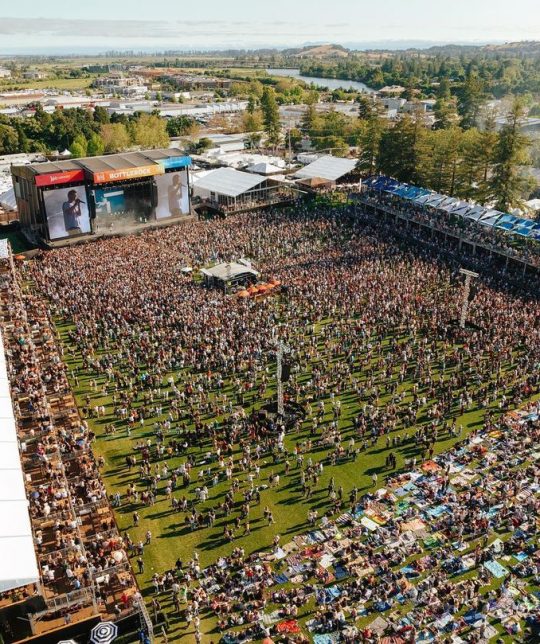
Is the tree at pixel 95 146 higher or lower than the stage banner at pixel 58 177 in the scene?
lower

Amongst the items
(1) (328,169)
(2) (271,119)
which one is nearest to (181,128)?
(2) (271,119)

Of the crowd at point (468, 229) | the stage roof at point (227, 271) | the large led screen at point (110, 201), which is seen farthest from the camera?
the large led screen at point (110, 201)

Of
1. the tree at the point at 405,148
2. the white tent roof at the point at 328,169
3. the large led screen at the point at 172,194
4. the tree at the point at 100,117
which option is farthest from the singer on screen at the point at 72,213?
the tree at the point at 100,117

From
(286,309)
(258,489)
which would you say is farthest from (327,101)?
(258,489)

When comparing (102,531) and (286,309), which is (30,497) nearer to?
(102,531)


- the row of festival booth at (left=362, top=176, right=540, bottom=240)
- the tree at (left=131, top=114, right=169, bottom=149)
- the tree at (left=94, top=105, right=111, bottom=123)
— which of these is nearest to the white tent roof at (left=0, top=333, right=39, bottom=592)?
the row of festival booth at (left=362, top=176, right=540, bottom=240)

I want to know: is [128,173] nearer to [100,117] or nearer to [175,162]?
[175,162]

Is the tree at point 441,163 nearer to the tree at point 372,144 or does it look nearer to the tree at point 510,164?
the tree at point 510,164
